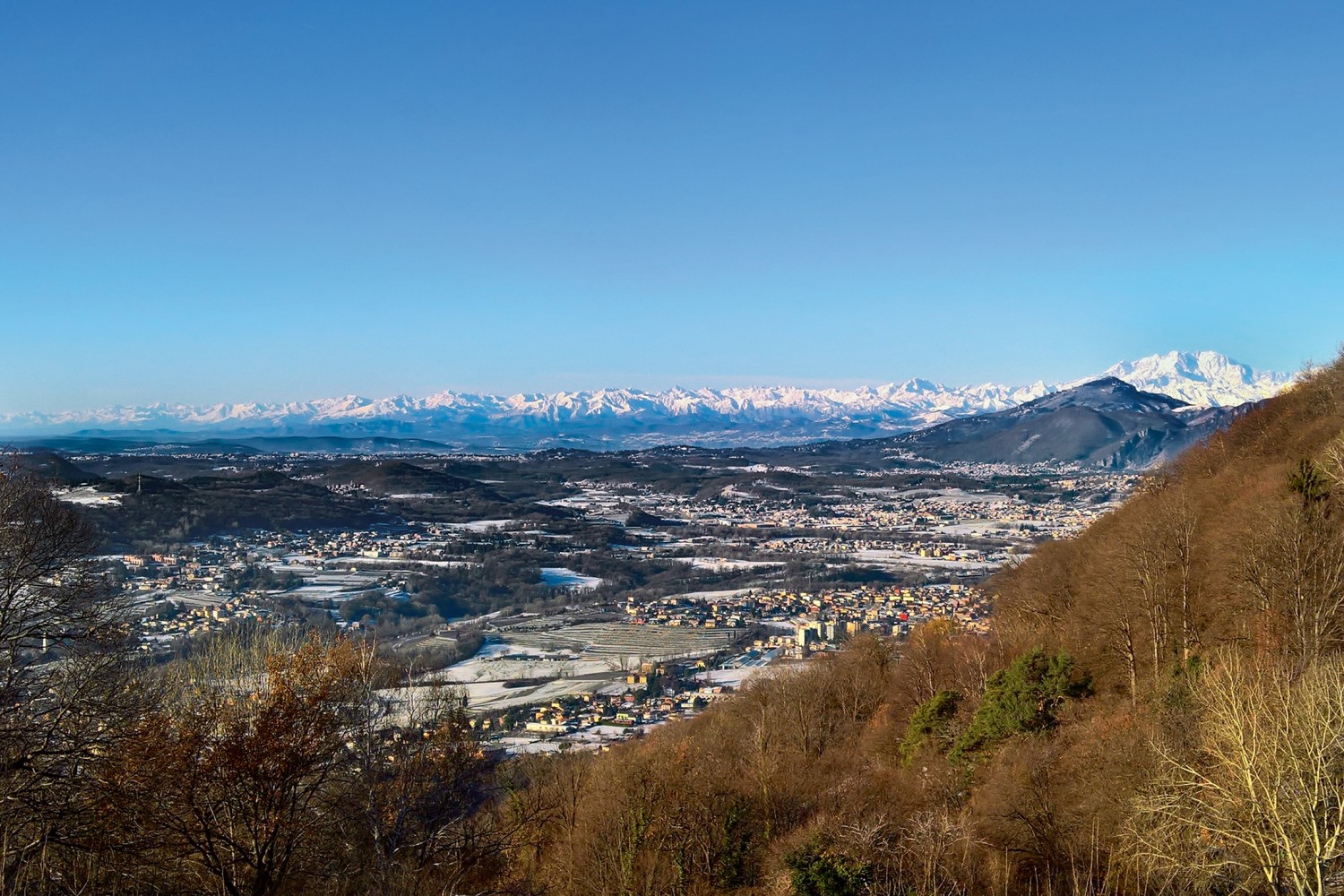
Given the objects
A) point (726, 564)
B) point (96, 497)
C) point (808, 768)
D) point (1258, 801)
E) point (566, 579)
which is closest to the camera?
point (1258, 801)

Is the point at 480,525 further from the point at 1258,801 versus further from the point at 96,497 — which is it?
the point at 1258,801

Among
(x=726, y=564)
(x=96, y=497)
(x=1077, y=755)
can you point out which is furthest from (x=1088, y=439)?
(x=1077, y=755)

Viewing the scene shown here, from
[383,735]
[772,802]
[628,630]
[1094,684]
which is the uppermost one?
[383,735]

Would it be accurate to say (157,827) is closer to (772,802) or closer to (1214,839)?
(772,802)

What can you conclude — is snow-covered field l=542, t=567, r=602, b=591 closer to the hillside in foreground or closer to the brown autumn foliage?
the hillside in foreground

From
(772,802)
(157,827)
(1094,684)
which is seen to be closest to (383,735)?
(157,827)

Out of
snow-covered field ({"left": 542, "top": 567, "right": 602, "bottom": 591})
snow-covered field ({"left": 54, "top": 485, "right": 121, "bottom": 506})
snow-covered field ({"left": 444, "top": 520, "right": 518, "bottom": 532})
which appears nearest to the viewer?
snow-covered field ({"left": 54, "top": 485, "right": 121, "bottom": 506})

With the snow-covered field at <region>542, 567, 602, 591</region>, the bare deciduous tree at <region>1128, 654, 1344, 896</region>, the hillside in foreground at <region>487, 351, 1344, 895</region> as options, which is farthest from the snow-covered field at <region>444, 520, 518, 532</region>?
the bare deciduous tree at <region>1128, 654, 1344, 896</region>

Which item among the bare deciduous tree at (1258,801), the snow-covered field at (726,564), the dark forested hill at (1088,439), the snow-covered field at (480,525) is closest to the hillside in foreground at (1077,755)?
the bare deciduous tree at (1258,801)
